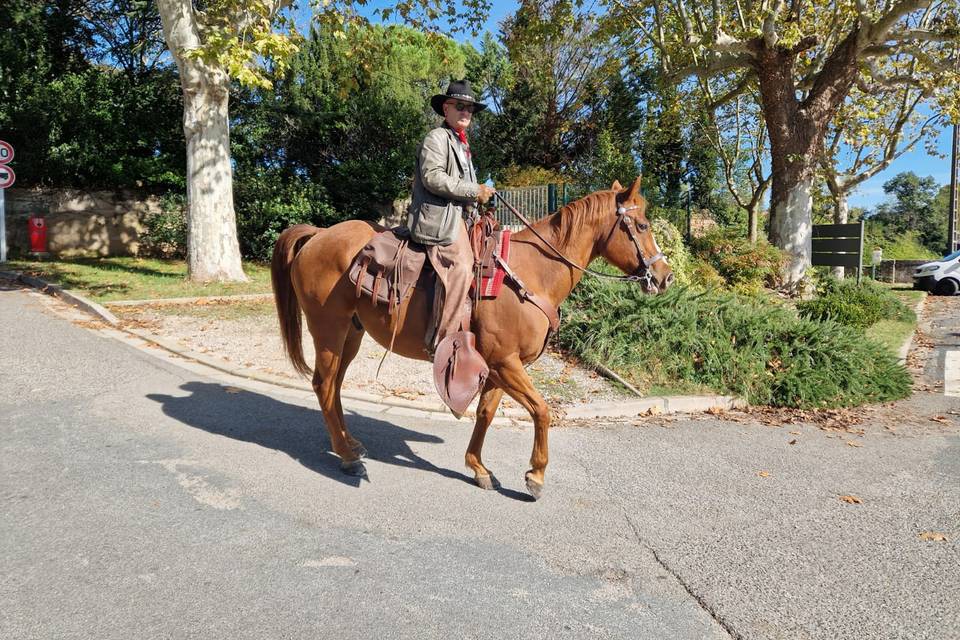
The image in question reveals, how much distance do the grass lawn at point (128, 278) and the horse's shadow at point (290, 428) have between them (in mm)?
6058

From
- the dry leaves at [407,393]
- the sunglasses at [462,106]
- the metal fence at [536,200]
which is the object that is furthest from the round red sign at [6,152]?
the sunglasses at [462,106]

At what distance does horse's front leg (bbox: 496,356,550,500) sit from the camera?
4.09m

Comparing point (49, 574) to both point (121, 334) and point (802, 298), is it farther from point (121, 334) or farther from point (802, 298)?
point (802, 298)

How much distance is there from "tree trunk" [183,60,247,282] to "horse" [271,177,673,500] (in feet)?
29.5

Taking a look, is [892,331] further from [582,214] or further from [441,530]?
[441,530]

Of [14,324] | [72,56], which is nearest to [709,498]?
[14,324]

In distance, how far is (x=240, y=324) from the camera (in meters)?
9.37

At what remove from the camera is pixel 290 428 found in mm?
5379

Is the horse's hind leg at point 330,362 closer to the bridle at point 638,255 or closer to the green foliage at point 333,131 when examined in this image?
the bridle at point 638,255

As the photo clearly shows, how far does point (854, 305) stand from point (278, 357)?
1145cm

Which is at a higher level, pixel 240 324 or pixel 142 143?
pixel 142 143

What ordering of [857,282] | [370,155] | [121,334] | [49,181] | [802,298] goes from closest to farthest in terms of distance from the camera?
[121,334] → [802,298] → [857,282] → [49,181] → [370,155]

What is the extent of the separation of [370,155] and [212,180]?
8053 mm

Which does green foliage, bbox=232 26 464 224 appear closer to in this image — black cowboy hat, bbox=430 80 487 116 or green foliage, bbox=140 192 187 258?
green foliage, bbox=140 192 187 258
